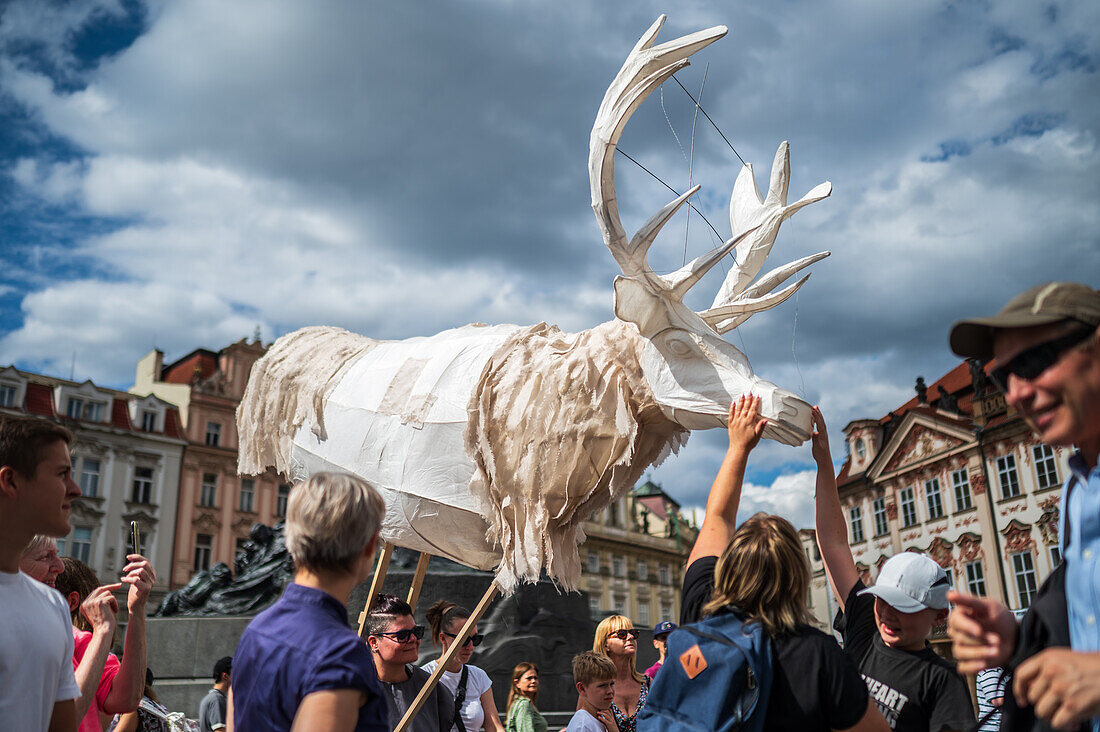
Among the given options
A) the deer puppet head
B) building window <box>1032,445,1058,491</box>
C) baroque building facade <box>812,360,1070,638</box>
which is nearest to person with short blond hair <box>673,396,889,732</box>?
the deer puppet head

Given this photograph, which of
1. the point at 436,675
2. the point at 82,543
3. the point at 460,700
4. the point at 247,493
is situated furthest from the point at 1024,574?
the point at 82,543

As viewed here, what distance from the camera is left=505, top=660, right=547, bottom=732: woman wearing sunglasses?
20.5 feet

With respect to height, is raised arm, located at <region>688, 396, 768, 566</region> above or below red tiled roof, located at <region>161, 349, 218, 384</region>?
below

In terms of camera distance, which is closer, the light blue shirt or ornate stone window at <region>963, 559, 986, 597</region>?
the light blue shirt

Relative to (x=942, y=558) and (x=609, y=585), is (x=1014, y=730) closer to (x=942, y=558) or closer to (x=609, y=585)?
(x=942, y=558)

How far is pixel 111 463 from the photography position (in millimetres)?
36062

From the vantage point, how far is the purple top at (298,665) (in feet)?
6.45

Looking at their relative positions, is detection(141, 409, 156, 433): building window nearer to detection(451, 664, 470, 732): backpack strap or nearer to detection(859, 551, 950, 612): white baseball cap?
detection(451, 664, 470, 732): backpack strap

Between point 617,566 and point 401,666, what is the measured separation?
51.5 m

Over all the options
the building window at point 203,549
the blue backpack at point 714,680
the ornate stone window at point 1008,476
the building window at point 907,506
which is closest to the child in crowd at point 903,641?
the blue backpack at point 714,680

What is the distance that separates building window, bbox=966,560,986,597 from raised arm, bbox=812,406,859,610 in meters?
30.9

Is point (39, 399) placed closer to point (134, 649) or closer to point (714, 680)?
point (134, 649)

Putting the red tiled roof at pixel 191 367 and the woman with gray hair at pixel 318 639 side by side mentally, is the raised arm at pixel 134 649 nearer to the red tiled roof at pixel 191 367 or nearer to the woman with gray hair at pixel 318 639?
the woman with gray hair at pixel 318 639

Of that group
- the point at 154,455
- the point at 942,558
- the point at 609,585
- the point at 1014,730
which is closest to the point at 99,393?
the point at 154,455
